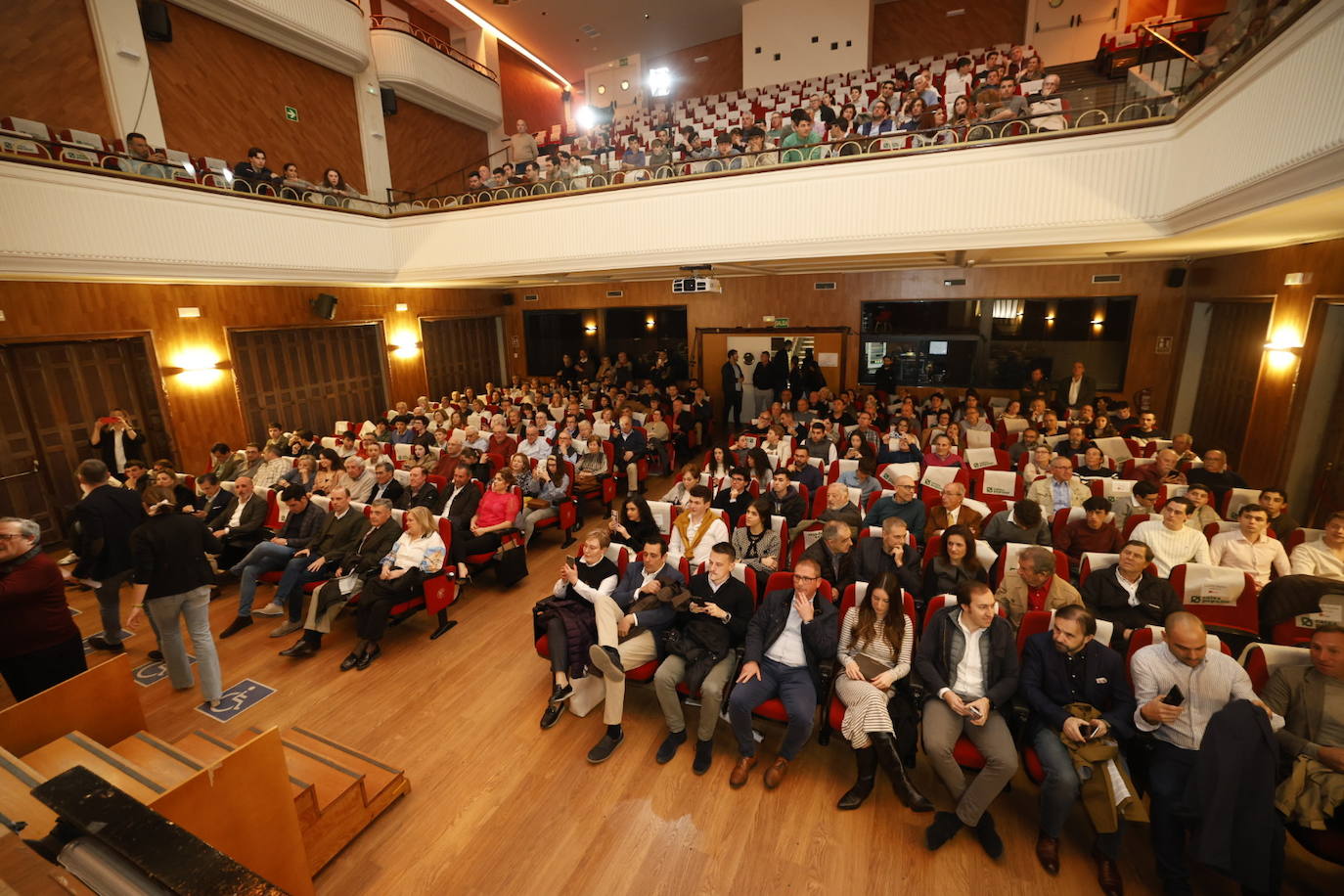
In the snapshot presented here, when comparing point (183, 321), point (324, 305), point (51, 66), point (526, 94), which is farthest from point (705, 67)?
point (183, 321)

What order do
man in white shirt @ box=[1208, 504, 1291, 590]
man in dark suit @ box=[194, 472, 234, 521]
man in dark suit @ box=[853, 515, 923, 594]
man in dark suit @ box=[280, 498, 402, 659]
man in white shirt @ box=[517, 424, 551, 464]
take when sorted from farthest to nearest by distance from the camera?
man in white shirt @ box=[517, 424, 551, 464] < man in dark suit @ box=[194, 472, 234, 521] < man in dark suit @ box=[280, 498, 402, 659] < man in dark suit @ box=[853, 515, 923, 594] < man in white shirt @ box=[1208, 504, 1291, 590]

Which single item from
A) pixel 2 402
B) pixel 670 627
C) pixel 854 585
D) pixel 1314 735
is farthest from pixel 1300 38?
pixel 2 402

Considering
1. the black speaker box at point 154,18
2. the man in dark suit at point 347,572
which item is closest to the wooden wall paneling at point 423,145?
the black speaker box at point 154,18

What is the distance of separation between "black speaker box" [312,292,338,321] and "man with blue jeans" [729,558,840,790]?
9704 mm

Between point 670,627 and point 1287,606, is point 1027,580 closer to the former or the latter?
point 1287,606

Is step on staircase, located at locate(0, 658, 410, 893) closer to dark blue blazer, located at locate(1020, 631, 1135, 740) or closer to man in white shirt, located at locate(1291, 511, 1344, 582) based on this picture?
dark blue blazer, located at locate(1020, 631, 1135, 740)

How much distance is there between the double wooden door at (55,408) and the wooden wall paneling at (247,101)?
3.49 meters

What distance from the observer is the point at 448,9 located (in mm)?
13000

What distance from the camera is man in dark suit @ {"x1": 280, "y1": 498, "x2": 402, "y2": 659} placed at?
460 centimetres

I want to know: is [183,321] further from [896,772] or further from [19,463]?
[896,772]

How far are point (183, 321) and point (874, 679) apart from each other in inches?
393

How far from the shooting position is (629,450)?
772 centimetres

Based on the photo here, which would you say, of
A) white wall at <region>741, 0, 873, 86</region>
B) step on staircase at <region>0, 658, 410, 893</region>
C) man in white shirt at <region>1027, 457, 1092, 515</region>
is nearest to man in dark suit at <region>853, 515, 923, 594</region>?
man in white shirt at <region>1027, 457, 1092, 515</region>

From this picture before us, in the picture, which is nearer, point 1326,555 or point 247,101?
point 1326,555
